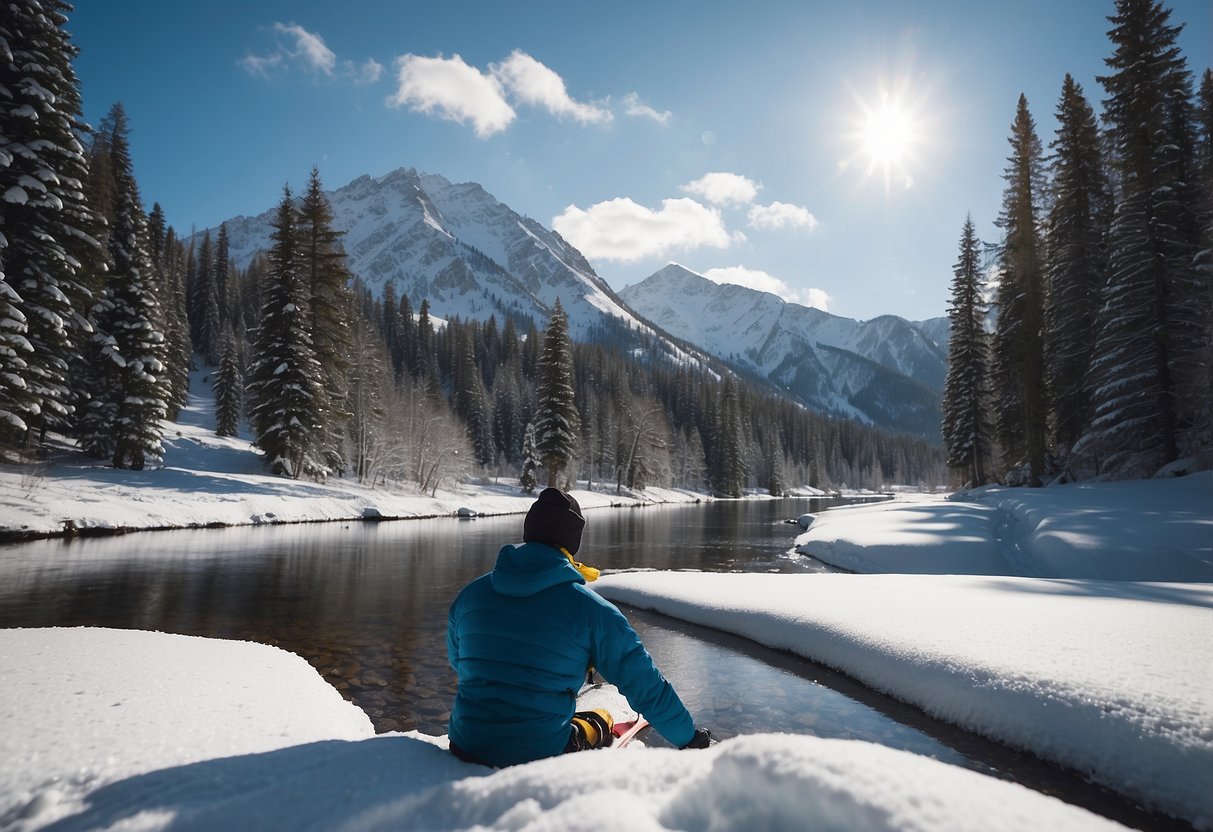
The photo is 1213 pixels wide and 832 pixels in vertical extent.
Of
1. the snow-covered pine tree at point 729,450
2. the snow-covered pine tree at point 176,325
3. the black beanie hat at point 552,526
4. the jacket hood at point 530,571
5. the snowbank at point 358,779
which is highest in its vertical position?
the snow-covered pine tree at point 176,325

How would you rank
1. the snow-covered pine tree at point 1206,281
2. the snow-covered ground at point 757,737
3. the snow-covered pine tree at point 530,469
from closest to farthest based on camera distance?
the snow-covered ground at point 757,737 < the snow-covered pine tree at point 1206,281 < the snow-covered pine tree at point 530,469

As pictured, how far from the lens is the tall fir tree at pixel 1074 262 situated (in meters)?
24.6

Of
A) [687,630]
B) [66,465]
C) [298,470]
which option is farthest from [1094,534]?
[66,465]

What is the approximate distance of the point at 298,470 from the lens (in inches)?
1273

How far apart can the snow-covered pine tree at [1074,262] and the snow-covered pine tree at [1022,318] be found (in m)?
0.70

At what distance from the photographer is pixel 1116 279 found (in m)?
21.0

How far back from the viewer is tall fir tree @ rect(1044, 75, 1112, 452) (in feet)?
80.6

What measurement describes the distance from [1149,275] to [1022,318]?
269 inches

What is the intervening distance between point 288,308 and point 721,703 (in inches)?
1316

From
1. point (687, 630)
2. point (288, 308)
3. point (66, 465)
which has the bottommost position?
point (687, 630)

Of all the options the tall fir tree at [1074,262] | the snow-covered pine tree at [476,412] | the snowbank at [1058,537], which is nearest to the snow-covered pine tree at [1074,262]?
the tall fir tree at [1074,262]

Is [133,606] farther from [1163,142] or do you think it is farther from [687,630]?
[1163,142]

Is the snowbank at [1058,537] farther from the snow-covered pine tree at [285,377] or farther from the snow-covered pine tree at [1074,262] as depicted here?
the snow-covered pine tree at [285,377]

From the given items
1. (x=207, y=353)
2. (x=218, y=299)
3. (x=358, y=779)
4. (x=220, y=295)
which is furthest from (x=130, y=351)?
(x=220, y=295)
